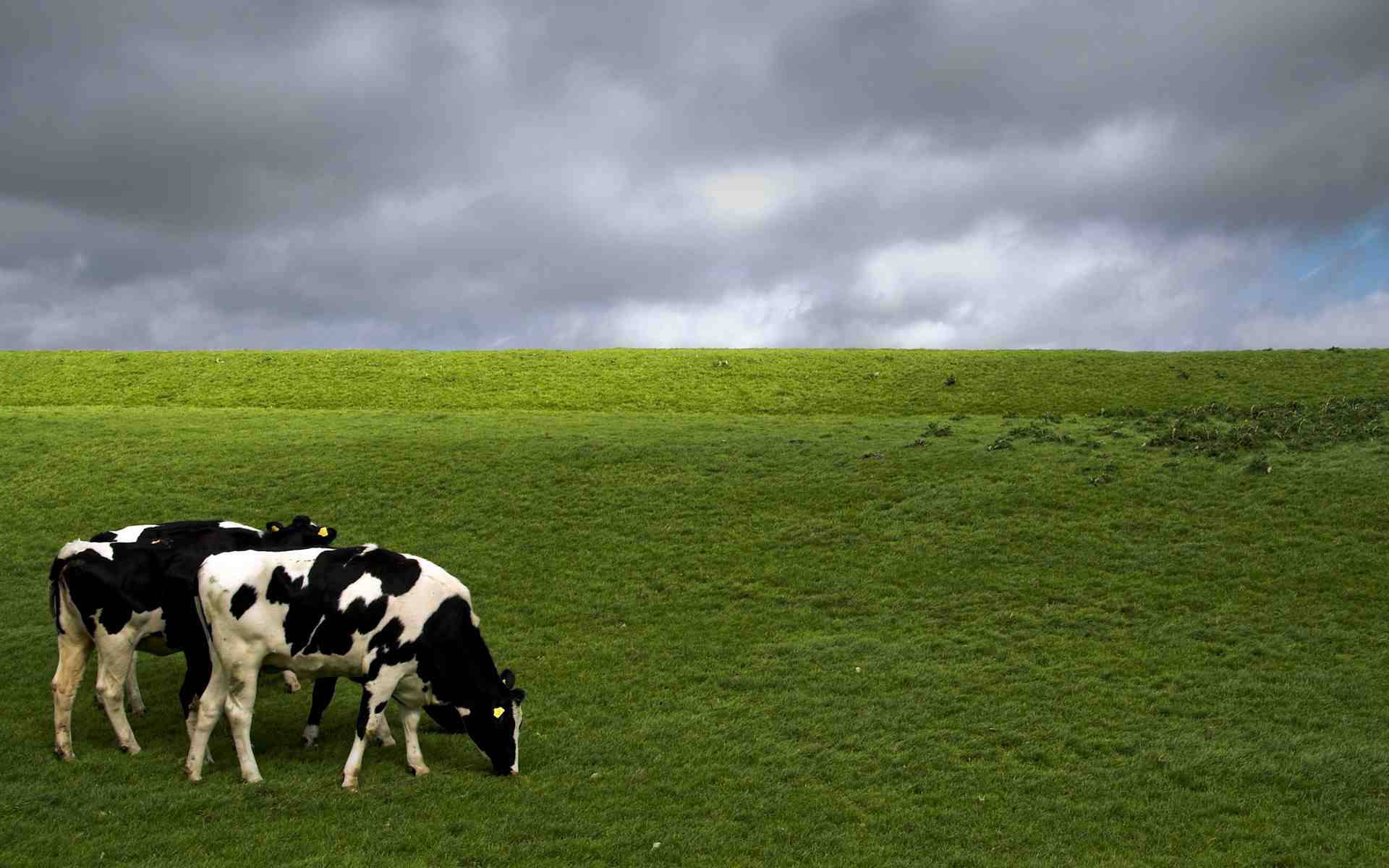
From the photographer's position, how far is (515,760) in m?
12.6

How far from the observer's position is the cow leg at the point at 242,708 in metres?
11.7

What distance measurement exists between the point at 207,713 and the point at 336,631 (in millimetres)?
1866

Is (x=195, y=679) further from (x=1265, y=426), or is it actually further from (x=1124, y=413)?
(x=1124, y=413)

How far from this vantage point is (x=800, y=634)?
1864 centimetres

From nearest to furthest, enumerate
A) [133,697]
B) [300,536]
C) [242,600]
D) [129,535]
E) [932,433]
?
[242,600], [133,697], [300,536], [129,535], [932,433]

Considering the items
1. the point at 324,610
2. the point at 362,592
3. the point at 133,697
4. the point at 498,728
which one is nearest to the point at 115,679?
the point at 133,697

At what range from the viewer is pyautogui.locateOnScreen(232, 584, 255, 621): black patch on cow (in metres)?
11.7

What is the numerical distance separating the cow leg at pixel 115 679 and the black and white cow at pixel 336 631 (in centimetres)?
115

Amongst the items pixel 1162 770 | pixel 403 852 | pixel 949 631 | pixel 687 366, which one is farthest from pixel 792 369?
pixel 403 852

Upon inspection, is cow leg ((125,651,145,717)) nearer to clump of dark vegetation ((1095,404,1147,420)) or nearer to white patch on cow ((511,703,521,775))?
white patch on cow ((511,703,521,775))

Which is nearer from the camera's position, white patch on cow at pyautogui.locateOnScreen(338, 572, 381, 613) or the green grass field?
the green grass field

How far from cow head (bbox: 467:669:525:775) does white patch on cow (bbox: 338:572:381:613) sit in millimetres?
1934

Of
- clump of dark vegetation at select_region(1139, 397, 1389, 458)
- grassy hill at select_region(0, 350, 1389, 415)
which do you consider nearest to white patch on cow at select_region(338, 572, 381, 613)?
clump of dark vegetation at select_region(1139, 397, 1389, 458)

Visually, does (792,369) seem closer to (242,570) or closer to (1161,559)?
(1161,559)
